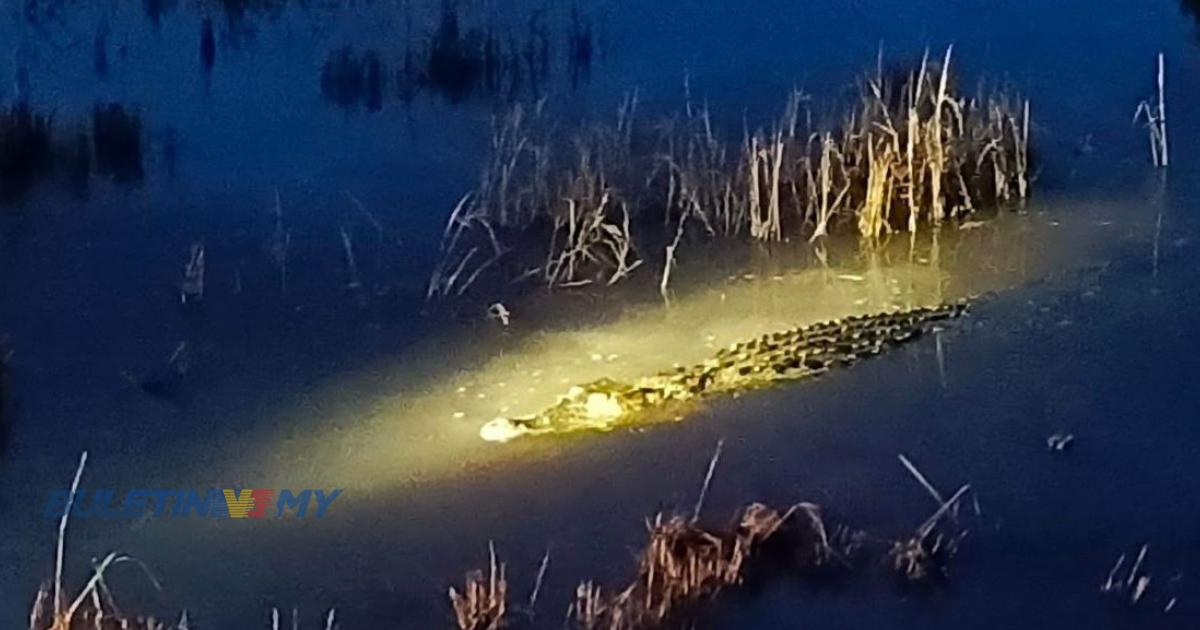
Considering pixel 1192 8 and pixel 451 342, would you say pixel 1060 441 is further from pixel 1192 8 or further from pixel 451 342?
pixel 1192 8

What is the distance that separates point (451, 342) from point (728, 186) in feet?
2.60

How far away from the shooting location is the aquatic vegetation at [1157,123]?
373 centimetres

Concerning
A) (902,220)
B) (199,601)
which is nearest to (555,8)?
(902,220)

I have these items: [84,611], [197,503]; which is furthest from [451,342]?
[84,611]

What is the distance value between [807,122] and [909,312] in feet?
2.93

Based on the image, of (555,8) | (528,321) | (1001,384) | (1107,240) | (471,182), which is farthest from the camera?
(555,8)

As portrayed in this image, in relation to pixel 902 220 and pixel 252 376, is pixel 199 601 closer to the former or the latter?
pixel 252 376

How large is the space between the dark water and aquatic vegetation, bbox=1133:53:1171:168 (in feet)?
0.12

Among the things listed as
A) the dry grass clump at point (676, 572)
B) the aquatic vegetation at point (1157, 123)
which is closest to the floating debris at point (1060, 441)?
the dry grass clump at point (676, 572)

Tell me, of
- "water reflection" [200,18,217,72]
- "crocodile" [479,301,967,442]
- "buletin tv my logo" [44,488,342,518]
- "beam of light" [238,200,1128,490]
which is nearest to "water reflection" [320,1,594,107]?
"water reflection" [200,18,217,72]

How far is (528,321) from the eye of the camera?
9.91 ft

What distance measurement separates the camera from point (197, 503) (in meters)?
2.48

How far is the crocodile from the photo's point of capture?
2650mm

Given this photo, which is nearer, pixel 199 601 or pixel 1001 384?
pixel 199 601
